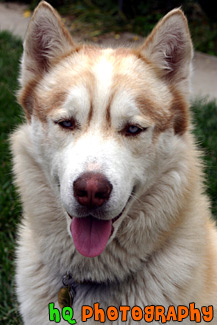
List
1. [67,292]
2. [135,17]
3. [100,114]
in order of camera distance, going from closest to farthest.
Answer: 1. [100,114]
2. [67,292]
3. [135,17]

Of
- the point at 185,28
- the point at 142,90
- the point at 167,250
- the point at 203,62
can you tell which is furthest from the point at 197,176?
the point at 203,62

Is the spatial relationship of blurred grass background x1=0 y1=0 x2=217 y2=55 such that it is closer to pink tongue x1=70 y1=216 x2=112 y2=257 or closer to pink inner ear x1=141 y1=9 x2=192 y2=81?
pink inner ear x1=141 y1=9 x2=192 y2=81

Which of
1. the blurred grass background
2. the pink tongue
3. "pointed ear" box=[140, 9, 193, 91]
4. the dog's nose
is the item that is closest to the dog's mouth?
the pink tongue

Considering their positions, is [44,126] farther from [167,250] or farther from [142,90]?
[167,250]

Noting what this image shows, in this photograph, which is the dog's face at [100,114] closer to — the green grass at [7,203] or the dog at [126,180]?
the dog at [126,180]

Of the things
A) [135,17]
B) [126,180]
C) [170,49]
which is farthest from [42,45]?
[135,17]

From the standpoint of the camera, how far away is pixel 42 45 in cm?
274

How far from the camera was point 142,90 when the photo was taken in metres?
2.53

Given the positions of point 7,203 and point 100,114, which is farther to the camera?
point 7,203

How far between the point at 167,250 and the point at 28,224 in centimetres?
98

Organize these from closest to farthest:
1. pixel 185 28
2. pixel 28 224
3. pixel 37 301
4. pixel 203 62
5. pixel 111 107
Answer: pixel 111 107, pixel 185 28, pixel 37 301, pixel 28 224, pixel 203 62

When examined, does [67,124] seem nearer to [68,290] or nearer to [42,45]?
[42,45]

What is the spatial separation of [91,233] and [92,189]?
37 centimetres

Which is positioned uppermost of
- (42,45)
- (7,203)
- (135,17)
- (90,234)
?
(42,45)
